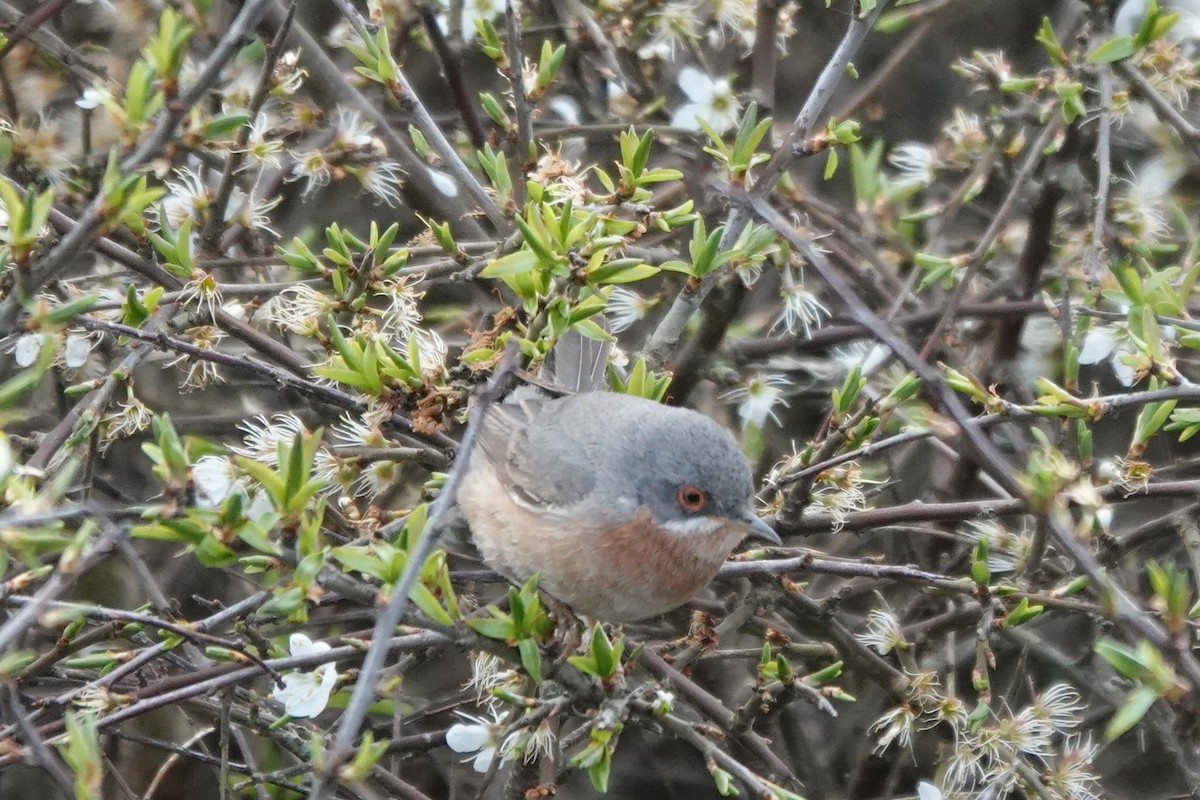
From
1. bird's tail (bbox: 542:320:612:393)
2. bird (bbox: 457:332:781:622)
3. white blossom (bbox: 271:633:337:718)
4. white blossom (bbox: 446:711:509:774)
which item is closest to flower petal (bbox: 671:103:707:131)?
bird's tail (bbox: 542:320:612:393)

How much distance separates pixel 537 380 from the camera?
3.43 metres

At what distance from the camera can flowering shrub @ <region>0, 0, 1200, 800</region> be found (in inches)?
105

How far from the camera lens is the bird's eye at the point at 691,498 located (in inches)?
144

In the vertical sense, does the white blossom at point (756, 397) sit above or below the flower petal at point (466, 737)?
above

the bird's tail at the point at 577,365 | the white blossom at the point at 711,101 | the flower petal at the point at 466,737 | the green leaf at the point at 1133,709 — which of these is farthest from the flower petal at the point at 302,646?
the white blossom at the point at 711,101

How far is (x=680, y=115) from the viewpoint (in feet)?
14.8

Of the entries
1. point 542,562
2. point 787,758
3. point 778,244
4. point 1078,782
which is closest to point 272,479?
point 542,562

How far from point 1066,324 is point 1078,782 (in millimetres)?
1409

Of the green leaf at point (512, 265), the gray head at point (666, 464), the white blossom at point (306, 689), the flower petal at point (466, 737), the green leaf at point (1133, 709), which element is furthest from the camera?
the gray head at point (666, 464)

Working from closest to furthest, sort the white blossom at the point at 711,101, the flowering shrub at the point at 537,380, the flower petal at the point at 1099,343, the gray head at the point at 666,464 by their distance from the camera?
the flowering shrub at the point at 537,380 → the gray head at the point at 666,464 → the flower petal at the point at 1099,343 → the white blossom at the point at 711,101

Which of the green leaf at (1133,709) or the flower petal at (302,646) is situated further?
the flower petal at (302,646)

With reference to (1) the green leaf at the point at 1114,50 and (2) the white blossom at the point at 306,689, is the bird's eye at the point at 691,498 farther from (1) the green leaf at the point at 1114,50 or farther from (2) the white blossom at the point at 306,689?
(1) the green leaf at the point at 1114,50

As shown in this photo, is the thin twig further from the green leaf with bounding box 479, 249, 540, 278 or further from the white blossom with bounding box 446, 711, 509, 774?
the white blossom with bounding box 446, 711, 509, 774

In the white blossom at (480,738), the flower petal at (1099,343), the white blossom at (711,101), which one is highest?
the white blossom at (711,101)
